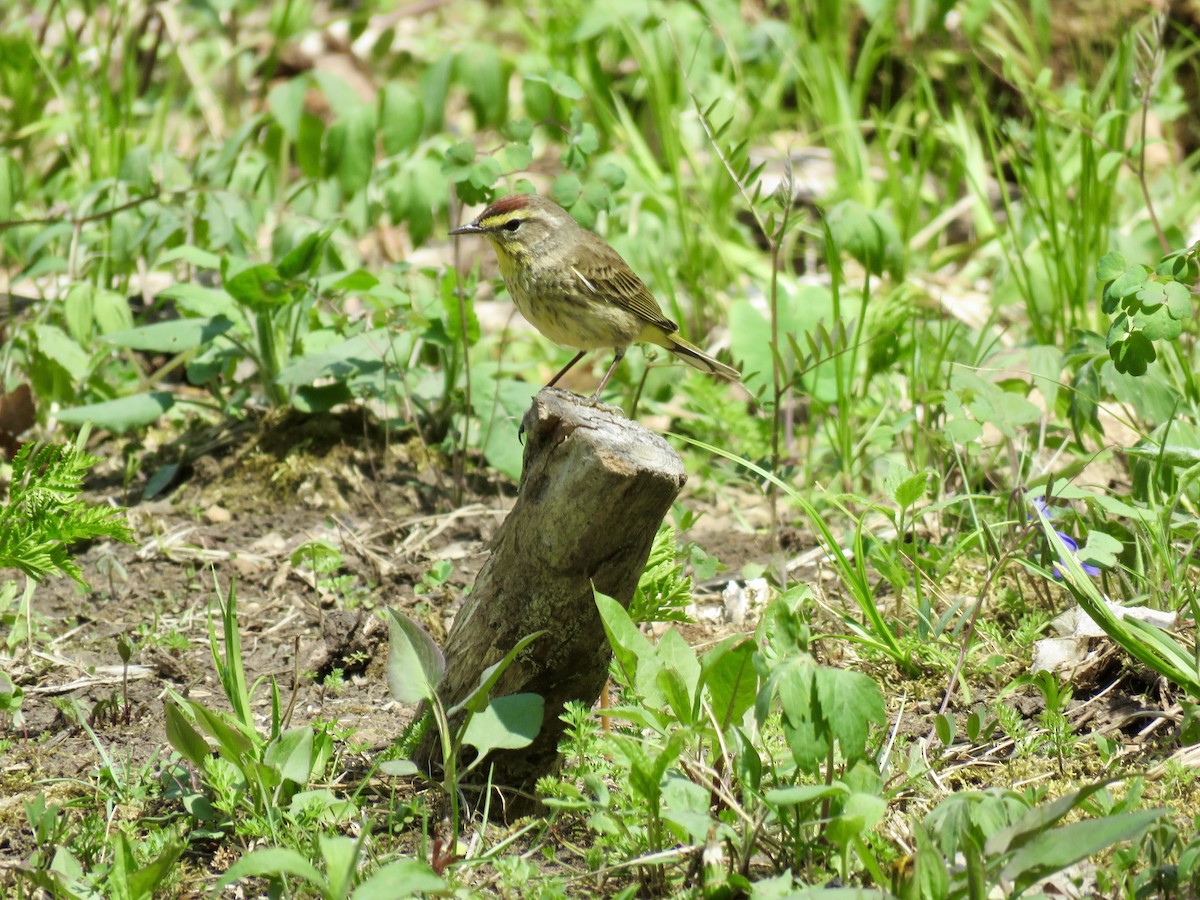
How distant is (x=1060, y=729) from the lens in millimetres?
2893

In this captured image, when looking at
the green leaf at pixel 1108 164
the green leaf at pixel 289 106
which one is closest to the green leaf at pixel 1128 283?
the green leaf at pixel 1108 164

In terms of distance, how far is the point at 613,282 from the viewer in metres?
4.84

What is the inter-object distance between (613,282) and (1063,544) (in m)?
2.28

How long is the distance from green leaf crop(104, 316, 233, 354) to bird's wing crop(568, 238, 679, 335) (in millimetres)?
1356

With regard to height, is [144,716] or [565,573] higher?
[565,573]

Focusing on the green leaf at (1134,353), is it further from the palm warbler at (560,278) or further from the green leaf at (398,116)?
the green leaf at (398,116)

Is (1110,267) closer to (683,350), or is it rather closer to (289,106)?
(683,350)

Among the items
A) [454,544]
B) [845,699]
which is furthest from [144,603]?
[845,699]

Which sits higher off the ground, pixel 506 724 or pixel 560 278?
pixel 560 278

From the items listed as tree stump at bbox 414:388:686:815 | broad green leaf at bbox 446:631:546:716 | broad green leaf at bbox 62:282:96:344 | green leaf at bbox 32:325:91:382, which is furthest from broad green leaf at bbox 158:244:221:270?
broad green leaf at bbox 446:631:546:716

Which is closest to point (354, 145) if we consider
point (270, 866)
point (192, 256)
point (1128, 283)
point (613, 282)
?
point (192, 256)

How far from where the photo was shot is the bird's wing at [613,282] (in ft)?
15.6

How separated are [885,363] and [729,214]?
6.89ft

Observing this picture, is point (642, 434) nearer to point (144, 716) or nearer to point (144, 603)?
point (144, 716)
